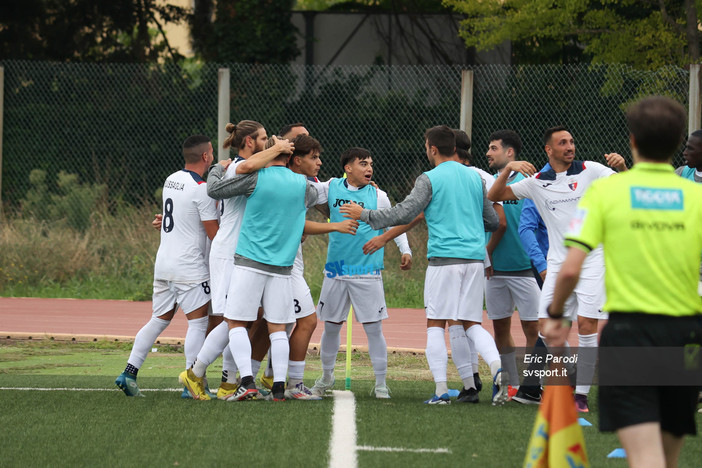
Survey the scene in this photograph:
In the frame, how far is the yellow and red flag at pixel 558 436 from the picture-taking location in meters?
4.25

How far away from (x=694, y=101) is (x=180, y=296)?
26.8 ft

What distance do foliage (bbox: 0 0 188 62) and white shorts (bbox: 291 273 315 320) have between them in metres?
15.9

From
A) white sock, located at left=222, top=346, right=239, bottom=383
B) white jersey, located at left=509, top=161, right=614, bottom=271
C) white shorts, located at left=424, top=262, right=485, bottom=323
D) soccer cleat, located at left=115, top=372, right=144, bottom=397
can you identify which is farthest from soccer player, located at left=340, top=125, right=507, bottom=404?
soccer cleat, located at left=115, top=372, right=144, bottom=397

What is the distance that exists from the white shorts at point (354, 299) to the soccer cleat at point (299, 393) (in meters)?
0.58

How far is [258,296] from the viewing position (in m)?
7.79

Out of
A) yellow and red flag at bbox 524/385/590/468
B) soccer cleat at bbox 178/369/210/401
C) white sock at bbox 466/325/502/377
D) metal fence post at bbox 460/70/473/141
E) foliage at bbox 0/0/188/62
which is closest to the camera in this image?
yellow and red flag at bbox 524/385/590/468

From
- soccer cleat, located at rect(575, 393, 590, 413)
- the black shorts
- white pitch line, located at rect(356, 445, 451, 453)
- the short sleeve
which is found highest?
the short sleeve

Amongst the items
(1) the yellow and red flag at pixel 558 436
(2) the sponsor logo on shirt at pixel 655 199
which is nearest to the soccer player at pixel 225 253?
(1) the yellow and red flag at pixel 558 436

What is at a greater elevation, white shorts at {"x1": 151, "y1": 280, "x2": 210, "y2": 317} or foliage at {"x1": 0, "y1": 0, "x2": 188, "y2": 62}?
foliage at {"x1": 0, "y1": 0, "x2": 188, "y2": 62}

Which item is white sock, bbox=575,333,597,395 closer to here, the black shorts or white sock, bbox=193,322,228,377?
white sock, bbox=193,322,228,377

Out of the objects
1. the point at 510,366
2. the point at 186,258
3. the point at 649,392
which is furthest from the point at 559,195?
the point at 649,392

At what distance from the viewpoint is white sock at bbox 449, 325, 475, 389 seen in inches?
312

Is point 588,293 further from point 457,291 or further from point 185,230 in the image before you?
point 185,230

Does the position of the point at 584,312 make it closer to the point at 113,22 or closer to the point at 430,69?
the point at 430,69
